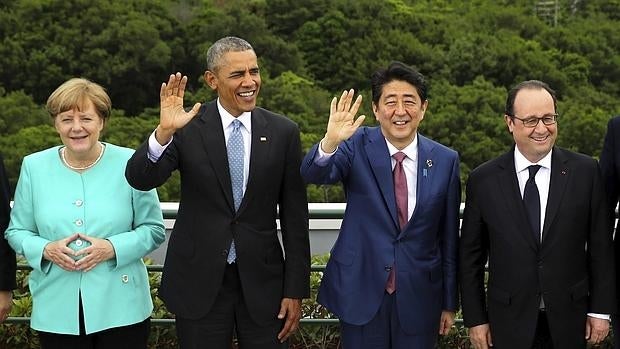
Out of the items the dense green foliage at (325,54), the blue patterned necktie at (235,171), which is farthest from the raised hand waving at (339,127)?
the dense green foliage at (325,54)

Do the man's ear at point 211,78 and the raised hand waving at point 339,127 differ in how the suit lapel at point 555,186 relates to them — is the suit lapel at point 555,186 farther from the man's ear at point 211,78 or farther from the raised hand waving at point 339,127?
the man's ear at point 211,78

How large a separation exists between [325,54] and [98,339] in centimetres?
3046

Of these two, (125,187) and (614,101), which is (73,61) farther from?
(125,187)

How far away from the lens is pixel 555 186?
3.07 meters

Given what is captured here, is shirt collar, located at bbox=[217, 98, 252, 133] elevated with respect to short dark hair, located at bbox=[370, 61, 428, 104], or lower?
lower

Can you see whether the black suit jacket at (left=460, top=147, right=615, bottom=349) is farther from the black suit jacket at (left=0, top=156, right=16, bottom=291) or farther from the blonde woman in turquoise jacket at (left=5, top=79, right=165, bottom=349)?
the black suit jacket at (left=0, top=156, right=16, bottom=291)

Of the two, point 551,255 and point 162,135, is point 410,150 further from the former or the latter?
point 162,135

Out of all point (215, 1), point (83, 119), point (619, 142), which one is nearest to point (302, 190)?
point (83, 119)

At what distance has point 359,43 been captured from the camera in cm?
3334

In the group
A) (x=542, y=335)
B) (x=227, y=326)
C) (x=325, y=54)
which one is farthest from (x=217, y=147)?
(x=325, y=54)

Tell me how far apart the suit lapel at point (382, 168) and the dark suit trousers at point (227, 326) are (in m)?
0.56

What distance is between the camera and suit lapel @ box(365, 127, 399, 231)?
312 centimetres

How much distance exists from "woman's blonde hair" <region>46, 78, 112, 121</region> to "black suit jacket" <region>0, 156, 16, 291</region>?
294mm

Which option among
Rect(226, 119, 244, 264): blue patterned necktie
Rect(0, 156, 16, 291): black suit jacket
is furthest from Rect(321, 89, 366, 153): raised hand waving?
Rect(0, 156, 16, 291): black suit jacket
